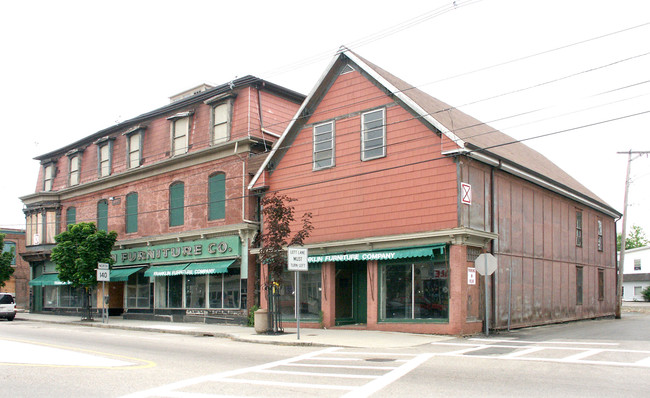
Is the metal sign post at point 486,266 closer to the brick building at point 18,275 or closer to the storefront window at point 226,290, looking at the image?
the storefront window at point 226,290

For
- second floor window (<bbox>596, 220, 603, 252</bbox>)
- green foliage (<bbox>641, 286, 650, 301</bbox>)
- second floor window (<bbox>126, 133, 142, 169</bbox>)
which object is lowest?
green foliage (<bbox>641, 286, 650, 301</bbox>)

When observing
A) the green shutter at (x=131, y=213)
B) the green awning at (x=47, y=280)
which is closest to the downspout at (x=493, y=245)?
the green shutter at (x=131, y=213)

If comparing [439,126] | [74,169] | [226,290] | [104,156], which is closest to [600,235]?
[439,126]

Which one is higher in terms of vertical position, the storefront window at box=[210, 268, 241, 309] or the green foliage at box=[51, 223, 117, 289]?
the green foliage at box=[51, 223, 117, 289]

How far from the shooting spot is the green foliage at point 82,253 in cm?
3241

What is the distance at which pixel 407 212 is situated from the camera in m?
21.7

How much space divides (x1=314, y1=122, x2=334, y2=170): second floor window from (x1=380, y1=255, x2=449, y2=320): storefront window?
5060mm

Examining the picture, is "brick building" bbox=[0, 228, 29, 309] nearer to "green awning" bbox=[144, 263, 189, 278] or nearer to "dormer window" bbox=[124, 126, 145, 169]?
"dormer window" bbox=[124, 126, 145, 169]

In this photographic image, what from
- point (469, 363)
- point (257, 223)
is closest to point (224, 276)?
point (257, 223)

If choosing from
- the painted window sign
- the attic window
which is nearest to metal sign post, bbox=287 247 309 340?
the painted window sign

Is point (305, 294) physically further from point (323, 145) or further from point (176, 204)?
point (176, 204)

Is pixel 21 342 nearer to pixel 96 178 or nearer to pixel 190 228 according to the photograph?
pixel 190 228

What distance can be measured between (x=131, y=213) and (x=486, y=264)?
22.2 meters

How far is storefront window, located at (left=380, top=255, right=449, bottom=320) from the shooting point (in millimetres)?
20609
